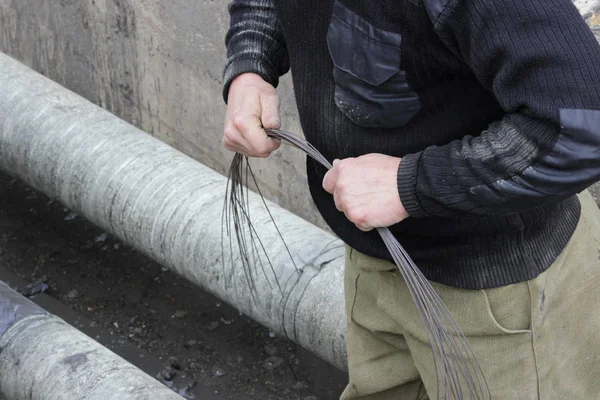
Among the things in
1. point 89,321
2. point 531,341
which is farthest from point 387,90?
point 89,321

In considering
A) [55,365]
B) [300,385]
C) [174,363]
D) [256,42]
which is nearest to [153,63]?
[174,363]

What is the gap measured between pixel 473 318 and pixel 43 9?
3460 millimetres

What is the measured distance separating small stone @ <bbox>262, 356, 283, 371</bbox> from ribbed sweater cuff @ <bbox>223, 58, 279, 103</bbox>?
173cm

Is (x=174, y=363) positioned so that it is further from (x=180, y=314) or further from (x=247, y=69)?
(x=247, y=69)

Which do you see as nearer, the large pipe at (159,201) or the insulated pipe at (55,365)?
the insulated pipe at (55,365)

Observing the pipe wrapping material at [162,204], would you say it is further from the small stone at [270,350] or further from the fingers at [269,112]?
the fingers at [269,112]

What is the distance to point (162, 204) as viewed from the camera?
10.4 ft

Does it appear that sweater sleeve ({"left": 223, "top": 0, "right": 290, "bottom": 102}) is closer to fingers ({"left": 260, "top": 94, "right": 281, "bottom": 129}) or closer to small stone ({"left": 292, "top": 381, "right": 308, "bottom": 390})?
fingers ({"left": 260, "top": 94, "right": 281, "bottom": 129})

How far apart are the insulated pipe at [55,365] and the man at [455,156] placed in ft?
2.76

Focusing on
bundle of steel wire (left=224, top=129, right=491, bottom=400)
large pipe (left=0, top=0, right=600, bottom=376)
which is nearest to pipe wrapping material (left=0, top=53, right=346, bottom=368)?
large pipe (left=0, top=0, right=600, bottom=376)

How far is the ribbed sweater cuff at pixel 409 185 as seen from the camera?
1489 mm

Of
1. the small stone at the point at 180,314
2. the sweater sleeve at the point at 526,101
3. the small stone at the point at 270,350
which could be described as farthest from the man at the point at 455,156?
the small stone at the point at 180,314

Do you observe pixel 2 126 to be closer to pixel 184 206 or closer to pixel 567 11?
pixel 184 206

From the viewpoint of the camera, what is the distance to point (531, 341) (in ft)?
5.56
